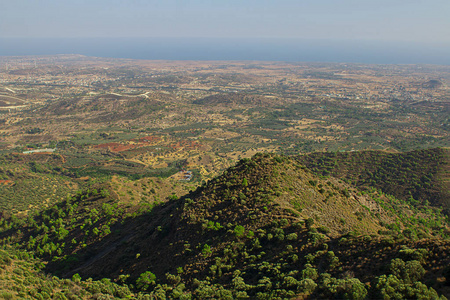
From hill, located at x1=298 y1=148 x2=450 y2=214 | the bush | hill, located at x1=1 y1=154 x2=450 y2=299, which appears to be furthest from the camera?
hill, located at x1=298 y1=148 x2=450 y2=214

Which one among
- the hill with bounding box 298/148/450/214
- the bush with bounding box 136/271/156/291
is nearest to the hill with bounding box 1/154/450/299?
the bush with bounding box 136/271/156/291

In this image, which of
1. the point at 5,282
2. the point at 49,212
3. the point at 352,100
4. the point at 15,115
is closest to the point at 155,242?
the point at 5,282

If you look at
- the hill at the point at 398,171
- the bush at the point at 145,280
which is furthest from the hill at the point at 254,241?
the hill at the point at 398,171

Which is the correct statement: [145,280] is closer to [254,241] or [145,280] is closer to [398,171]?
[254,241]

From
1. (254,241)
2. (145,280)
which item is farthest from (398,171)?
(145,280)

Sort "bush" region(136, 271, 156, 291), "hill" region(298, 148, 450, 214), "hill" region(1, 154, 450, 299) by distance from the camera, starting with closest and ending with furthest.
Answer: "hill" region(1, 154, 450, 299), "bush" region(136, 271, 156, 291), "hill" region(298, 148, 450, 214)

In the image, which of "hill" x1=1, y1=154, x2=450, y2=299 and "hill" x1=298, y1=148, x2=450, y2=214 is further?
"hill" x1=298, y1=148, x2=450, y2=214

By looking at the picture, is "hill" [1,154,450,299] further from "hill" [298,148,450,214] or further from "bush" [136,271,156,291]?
"hill" [298,148,450,214]

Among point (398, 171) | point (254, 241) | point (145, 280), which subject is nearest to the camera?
point (145, 280)

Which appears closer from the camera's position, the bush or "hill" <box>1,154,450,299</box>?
"hill" <box>1,154,450,299</box>

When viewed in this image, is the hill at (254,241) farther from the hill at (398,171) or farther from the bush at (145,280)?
A: the hill at (398,171)
